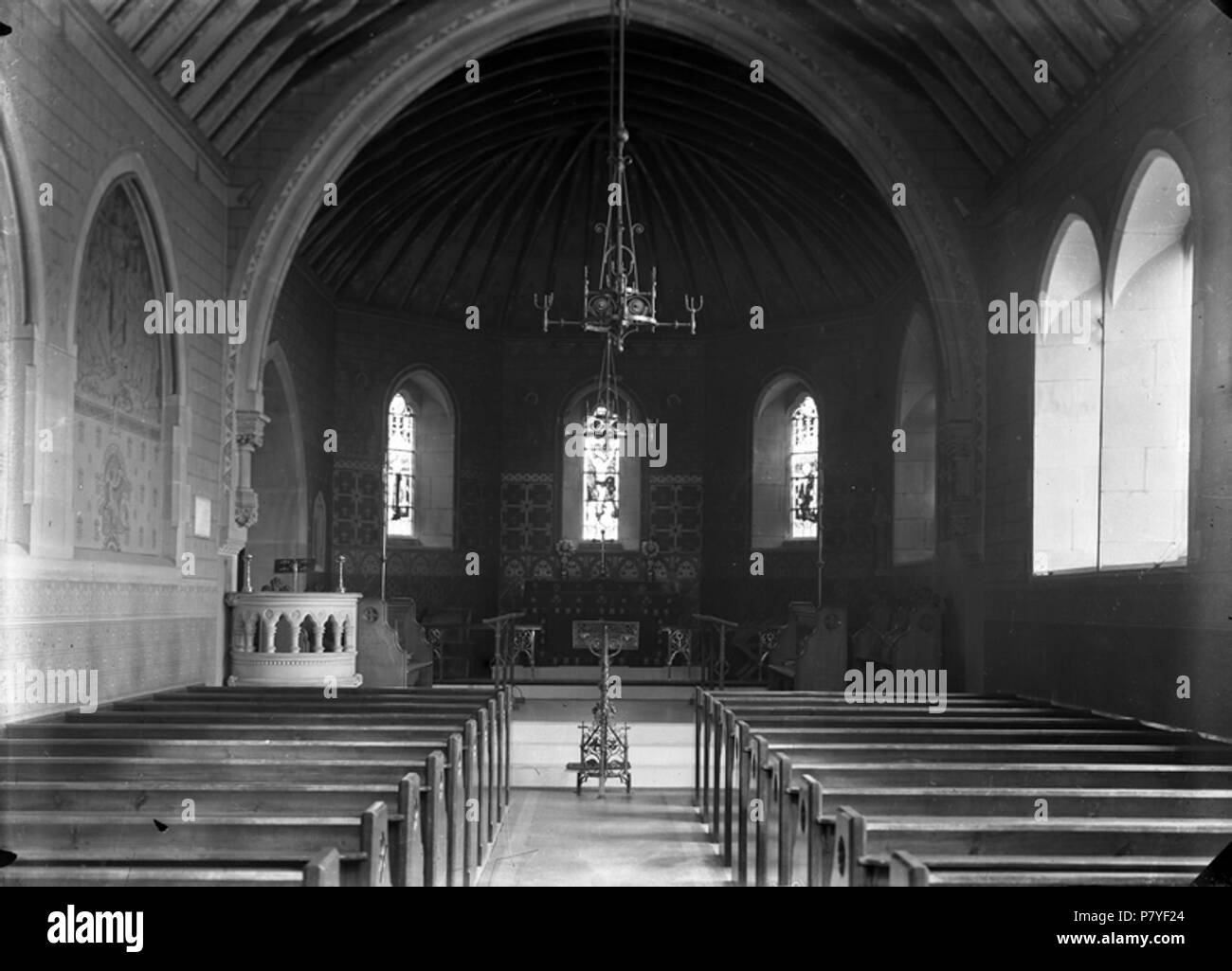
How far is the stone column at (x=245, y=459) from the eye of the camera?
35.9ft

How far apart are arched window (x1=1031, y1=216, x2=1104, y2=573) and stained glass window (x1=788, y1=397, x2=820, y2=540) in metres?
7.56

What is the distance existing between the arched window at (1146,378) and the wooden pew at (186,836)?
20.1 feet

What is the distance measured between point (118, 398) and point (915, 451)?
9.60 m

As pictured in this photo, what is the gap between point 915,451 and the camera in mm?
15234

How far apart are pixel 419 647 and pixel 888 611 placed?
214 inches

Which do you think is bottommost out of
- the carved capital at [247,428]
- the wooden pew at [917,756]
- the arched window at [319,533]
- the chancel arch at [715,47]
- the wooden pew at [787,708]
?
the wooden pew at [787,708]

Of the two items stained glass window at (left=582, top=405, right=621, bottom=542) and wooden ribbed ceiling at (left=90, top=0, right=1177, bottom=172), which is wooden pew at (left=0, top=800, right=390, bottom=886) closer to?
wooden ribbed ceiling at (left=90, top=0, right=1177, bottom=172)

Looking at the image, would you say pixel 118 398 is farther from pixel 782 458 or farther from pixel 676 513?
pixel 782 458

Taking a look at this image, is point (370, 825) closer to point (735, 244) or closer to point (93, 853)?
point (93, 853)

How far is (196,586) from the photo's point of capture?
400 inches

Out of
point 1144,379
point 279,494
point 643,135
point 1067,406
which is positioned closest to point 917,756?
point 1144,379

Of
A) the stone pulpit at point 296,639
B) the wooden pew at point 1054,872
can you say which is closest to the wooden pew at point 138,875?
the wooden pew at point 1054,872

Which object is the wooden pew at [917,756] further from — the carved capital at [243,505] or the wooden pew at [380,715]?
the carved capital at [243,505]
